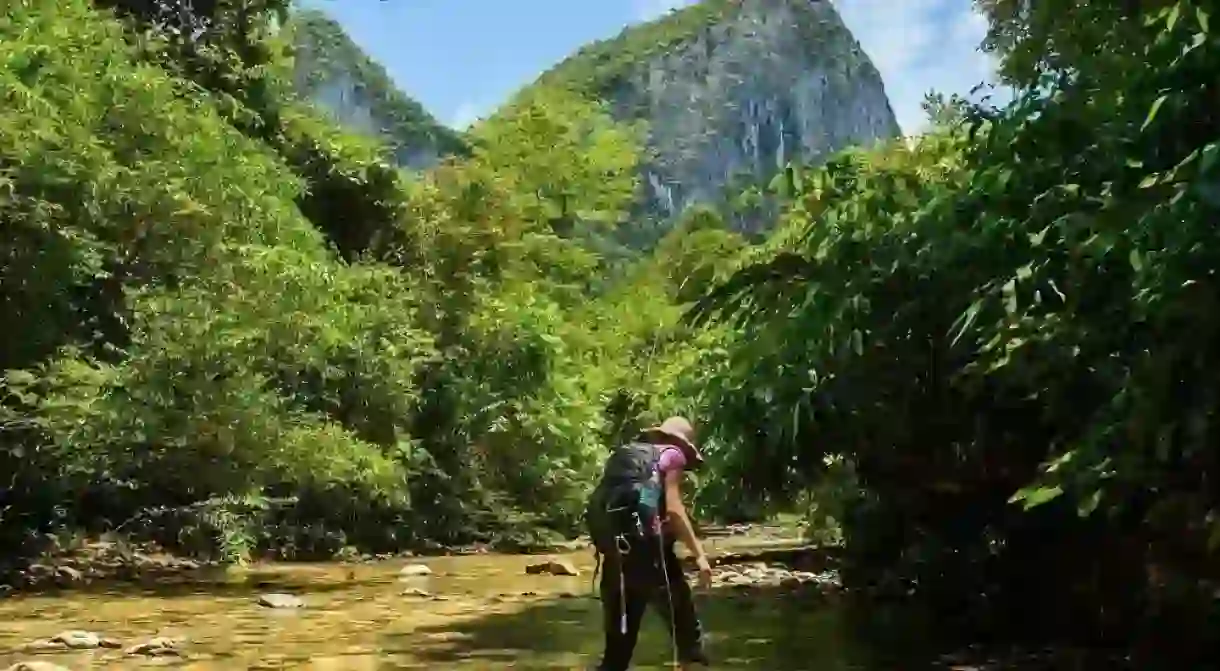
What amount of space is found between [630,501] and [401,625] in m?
5.35

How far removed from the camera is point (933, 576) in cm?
1052

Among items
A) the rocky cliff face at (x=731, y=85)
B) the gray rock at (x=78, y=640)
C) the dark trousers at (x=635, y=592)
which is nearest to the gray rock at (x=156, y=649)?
the gray rock at (x=78, y=640)

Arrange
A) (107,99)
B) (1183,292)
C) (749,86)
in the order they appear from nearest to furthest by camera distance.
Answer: (1183,292)
(107,99)
(749,86)

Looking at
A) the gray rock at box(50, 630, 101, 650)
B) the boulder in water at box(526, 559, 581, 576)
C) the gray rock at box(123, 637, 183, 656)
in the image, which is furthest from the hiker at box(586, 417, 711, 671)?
the boulder in water at box(526, 559, 581, 576)

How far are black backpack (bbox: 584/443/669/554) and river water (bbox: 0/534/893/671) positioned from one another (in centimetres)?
183

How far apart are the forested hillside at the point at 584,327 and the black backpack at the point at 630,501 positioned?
1.57 m

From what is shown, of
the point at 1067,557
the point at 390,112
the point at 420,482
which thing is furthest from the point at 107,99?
the point at 390,112

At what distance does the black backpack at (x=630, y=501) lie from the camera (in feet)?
23.9

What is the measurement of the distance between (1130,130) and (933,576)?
16.3 ft

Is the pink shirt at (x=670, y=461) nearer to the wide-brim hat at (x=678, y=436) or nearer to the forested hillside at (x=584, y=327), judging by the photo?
the wide-brim hat at (x=678, y=436)

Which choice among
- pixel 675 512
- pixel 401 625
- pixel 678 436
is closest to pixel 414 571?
pixel 401 625

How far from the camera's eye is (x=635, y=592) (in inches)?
293

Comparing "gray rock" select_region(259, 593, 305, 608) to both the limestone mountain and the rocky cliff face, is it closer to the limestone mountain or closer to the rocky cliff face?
the limestone mountain

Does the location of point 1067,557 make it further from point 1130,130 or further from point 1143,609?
point 1130,130
